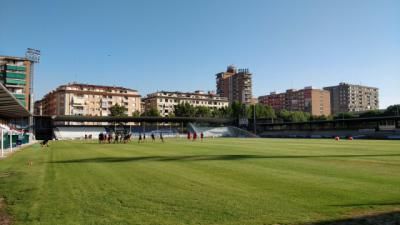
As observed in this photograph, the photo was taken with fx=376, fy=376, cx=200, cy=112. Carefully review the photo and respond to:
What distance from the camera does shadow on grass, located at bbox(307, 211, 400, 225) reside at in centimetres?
895

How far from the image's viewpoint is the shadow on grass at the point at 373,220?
8945 mm

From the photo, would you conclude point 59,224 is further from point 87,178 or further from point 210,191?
point 87,178

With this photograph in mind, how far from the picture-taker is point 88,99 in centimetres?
16925

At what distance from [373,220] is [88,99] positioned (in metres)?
169

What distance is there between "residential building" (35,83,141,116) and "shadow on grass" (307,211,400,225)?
165m

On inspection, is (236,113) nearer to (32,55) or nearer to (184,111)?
(184,111)

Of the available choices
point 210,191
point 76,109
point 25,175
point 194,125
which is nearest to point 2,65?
point 76,109

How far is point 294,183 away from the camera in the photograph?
1531 cm

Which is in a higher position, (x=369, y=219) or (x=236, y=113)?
(x=236, y=113)

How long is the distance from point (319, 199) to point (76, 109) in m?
164

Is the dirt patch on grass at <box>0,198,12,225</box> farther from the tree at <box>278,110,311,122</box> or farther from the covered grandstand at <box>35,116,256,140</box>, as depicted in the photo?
the tree at <box>278,110,311,122</box>

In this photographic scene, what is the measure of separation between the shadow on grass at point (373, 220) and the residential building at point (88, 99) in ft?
540

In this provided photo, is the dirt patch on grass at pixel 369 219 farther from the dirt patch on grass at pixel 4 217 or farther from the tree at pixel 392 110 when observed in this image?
the tree at pixel 392 110

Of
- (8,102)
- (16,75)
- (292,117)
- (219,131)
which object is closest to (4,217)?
(8,102)
